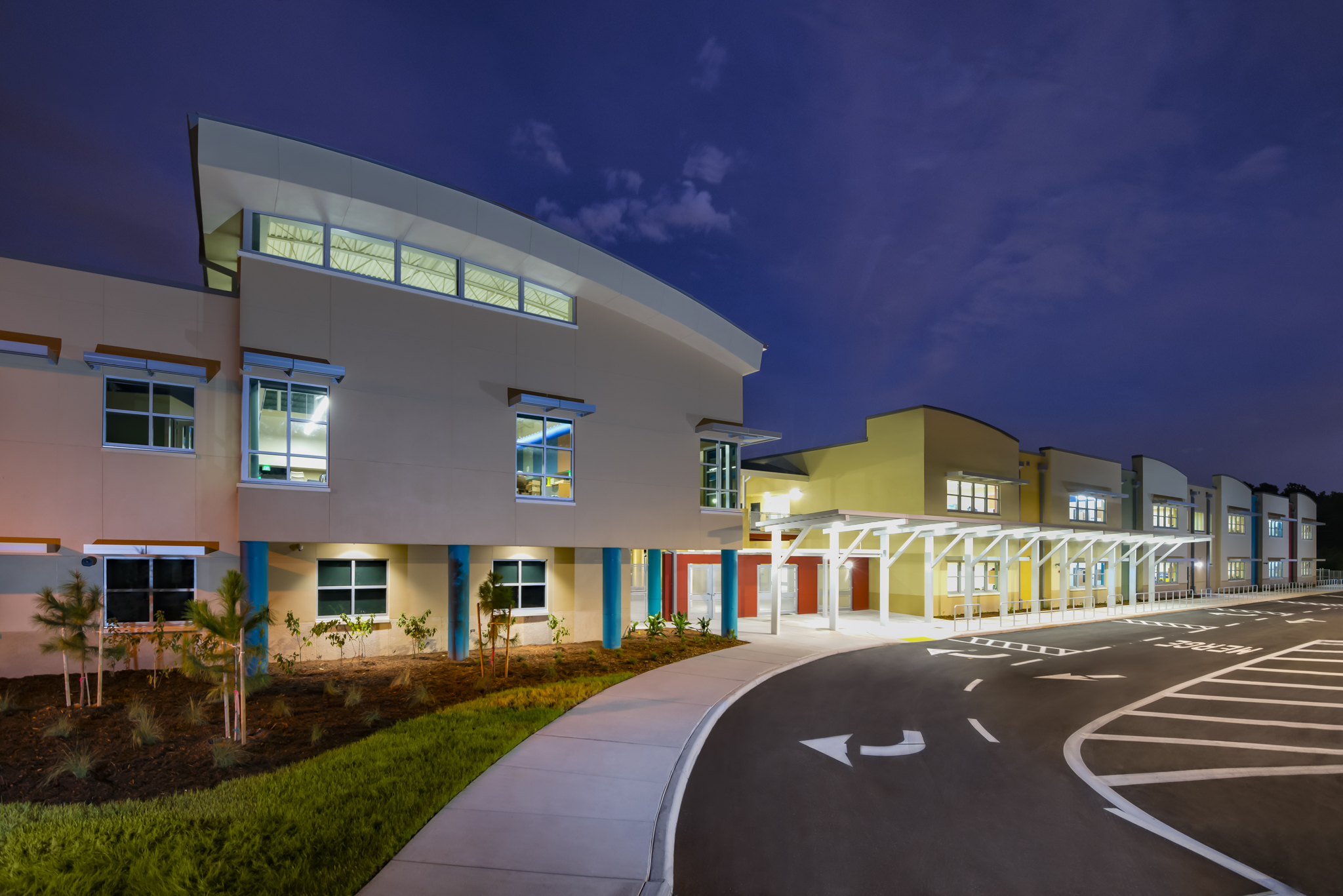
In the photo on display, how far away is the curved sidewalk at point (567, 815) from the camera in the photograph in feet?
17.9

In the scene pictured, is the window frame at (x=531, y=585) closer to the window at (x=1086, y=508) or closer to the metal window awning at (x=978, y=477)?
the metal window awning at (x=978, y=477)

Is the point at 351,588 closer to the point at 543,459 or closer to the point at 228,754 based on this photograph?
the point at 543,459

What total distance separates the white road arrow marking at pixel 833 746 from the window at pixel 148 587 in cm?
1184

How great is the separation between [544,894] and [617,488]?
1310cm

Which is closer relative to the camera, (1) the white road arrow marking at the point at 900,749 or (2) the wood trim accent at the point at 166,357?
(1) the white road arrow marking at the point at 900,749

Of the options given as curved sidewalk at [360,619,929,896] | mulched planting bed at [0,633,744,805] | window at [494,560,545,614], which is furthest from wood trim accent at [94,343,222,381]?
curved sidewalk at [360,619,929,896]

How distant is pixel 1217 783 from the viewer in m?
8.55

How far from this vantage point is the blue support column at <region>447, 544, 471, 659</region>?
1578cm

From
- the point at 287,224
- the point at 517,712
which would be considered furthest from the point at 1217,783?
the point at 287,224

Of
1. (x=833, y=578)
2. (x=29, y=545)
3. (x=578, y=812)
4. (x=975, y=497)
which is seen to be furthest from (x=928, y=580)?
(x=29, y=545)

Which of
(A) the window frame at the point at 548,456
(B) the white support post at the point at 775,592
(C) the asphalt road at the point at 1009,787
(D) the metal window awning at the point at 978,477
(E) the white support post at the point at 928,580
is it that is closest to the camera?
(C) the asphalt road at the point at 1009,787

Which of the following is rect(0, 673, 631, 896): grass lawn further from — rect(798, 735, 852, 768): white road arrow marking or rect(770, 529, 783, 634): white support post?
rect(770, 529, 783, 634): white support post

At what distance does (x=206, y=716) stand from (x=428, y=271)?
1027 centimetres

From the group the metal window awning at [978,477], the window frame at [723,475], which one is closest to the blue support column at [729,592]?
the window frame at [723,475]
